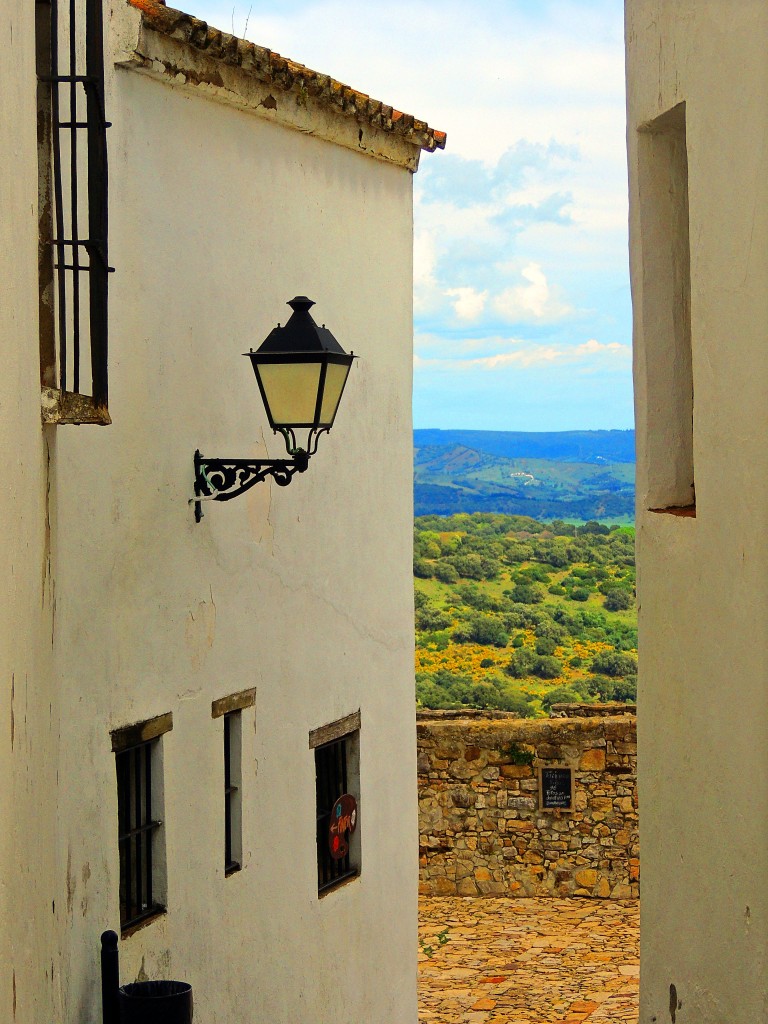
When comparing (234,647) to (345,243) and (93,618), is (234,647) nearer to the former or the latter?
(93,618)

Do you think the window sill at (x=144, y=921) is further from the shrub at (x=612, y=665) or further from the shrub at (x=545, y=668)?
the shrub at (x=612, y=665)

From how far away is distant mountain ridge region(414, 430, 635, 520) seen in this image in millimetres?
71062

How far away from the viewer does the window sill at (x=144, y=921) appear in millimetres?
6895

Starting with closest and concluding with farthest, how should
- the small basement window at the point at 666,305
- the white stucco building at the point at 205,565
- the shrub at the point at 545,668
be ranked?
the white stucco building at the point at 205,565 → the small basement window at the point at 666,305 → the shrub at the point at 545,668

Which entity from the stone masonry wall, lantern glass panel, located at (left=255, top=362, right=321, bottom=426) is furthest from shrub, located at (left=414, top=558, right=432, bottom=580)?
lantern glass panel, located at (left=255, top=362, right=321, bottom=426)

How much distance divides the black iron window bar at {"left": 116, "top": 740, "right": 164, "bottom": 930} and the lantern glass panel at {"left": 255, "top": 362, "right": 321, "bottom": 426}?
1714 mm

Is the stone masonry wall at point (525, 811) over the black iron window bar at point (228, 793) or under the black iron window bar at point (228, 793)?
under

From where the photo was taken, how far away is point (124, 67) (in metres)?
6.88

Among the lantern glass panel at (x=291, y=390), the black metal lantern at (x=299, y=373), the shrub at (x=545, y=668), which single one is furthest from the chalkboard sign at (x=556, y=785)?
the shrub at (x=545, y=668)

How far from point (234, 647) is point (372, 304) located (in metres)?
2.75

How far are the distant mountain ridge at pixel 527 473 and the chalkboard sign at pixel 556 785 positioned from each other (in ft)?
146

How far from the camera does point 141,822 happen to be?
7.14 metres

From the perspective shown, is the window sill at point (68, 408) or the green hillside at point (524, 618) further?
the green hillside at point (524, 618)

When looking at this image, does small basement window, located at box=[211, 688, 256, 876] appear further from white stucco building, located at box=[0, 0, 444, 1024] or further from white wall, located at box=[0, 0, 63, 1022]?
white wall, located at box=[0, 0, 63, 1022]
